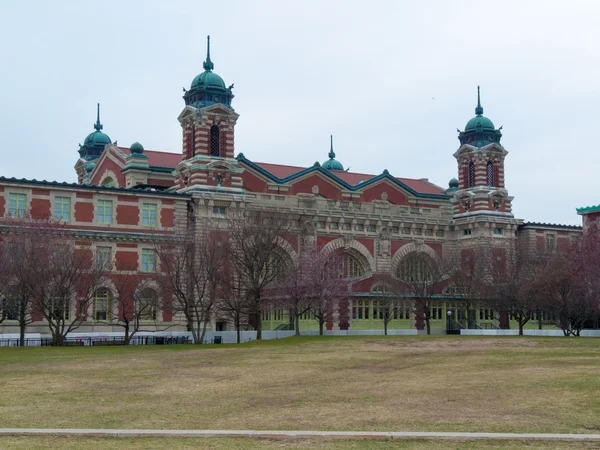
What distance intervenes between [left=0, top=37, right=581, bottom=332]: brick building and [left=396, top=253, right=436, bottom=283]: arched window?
2.24 feet

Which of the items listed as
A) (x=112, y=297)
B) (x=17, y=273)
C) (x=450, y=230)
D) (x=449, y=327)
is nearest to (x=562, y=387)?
(x=17, y=273)

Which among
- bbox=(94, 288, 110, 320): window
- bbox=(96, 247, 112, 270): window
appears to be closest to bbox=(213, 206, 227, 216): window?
bbox=(96, 247, 112, 270): window

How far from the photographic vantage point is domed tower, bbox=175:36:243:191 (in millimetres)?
88438

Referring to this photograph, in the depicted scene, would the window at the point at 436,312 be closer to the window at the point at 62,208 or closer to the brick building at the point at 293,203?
the brick building at the point at 293,203

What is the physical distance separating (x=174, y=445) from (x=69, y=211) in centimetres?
6267

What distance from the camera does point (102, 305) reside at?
8000cm

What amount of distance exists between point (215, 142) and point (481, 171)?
3317cm

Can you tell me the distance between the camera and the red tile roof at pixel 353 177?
339 feet

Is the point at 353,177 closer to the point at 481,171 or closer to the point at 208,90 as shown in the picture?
the point at 481,171

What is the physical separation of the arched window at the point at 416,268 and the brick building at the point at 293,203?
682 millimetres

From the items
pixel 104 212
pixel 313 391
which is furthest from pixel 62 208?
pixel 313 391

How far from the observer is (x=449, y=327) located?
313 ft

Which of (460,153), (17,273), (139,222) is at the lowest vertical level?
(17,273)

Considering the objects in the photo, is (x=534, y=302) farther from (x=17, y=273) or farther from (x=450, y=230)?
(x=17, y=273)
